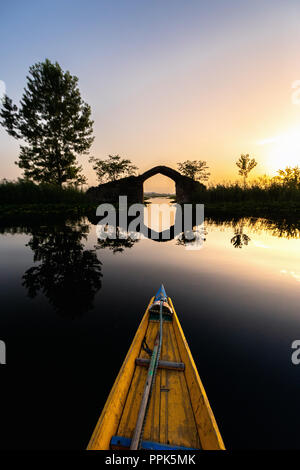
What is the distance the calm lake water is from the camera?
94.8 inches

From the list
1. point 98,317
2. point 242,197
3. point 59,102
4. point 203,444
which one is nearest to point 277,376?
point 203,444

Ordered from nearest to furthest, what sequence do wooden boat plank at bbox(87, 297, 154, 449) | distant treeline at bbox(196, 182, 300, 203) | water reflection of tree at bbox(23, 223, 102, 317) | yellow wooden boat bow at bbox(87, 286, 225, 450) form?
wooden boat plank at bbox(87, 297, 154, 449), yellow wooden boat bow at bbox(87, 286, 225, 450), water reflection of tree at bbox(23, 223, 102, 317), distant treeline at bbox(196, 182, 300, 203)

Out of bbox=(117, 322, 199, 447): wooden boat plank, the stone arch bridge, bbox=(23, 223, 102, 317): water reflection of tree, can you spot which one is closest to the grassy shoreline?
the stone arch bridge

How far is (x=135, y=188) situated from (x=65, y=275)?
97.3 feet

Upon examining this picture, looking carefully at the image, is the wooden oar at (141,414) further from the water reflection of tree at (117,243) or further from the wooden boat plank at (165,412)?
the water reflection of tree at (117,243)

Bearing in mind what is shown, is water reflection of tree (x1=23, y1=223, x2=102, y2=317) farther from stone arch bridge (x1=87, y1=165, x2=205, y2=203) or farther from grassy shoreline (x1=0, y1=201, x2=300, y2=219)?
stone arch bridge (x1=87, y1=165, x2=205, y2=203)

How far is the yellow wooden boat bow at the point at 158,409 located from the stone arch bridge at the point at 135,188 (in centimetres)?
3187

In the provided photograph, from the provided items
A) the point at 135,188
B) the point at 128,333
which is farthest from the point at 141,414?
the point at 135,188

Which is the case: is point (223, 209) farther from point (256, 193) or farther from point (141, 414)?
point (141, 414)

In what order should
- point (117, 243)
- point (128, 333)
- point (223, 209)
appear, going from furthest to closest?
point (223, 209) → point (117, 243) → point (128, 333)

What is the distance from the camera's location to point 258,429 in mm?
2324

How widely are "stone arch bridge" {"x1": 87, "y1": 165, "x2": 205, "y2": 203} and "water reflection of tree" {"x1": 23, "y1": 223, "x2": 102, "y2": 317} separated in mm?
25012

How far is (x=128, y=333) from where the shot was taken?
13.4 ft
